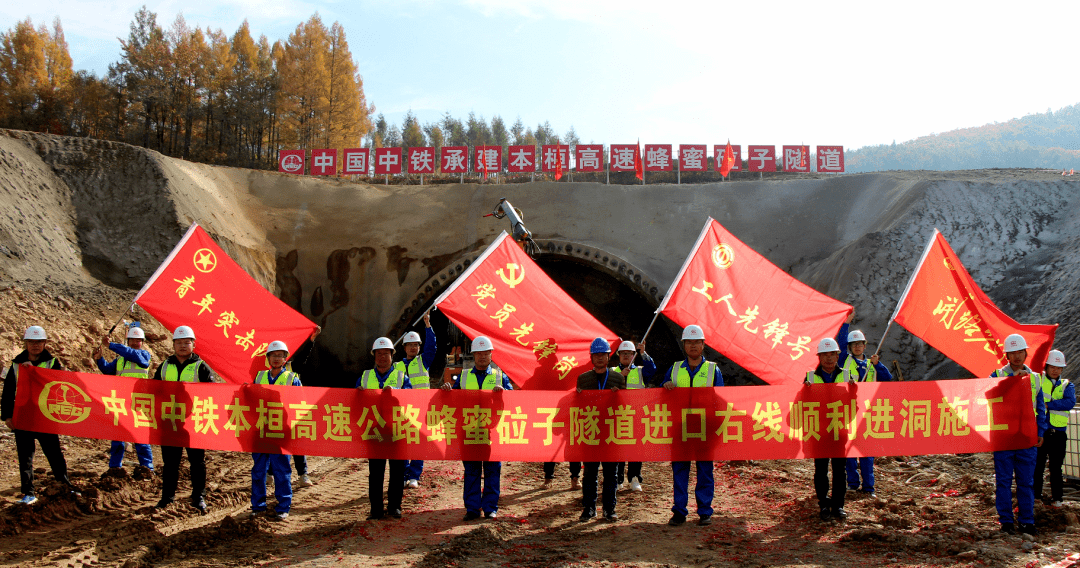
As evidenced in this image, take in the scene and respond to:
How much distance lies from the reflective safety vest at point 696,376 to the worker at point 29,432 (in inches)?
249

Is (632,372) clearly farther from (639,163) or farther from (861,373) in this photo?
(639,163)

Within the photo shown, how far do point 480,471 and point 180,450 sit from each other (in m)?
3.16

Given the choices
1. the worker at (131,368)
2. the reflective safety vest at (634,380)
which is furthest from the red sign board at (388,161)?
the reflective safety vest at (634,380)

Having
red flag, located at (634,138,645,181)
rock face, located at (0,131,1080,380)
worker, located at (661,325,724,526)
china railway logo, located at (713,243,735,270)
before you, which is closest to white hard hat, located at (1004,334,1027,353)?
worker, located at (661,325,724,526)

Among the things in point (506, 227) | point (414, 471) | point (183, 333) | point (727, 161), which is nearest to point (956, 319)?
point (414, 471)

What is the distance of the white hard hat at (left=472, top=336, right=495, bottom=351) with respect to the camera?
276 inches

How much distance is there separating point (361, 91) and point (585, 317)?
39703 mm

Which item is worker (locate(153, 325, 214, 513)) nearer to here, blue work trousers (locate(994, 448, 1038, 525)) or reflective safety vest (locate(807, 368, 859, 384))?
reflective safety vest (locate(807, 368, 859, 384))

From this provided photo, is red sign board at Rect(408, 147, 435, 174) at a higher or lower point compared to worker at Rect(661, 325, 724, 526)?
higher

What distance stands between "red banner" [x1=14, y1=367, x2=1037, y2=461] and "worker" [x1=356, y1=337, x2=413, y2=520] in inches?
8.7

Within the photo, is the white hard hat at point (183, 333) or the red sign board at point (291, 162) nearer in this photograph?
the white hard hat at point (183, 333)

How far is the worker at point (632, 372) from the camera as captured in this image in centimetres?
708

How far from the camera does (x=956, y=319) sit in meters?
7.76

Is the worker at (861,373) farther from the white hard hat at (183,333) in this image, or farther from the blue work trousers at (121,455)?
the blue work trousers at (121,455)
